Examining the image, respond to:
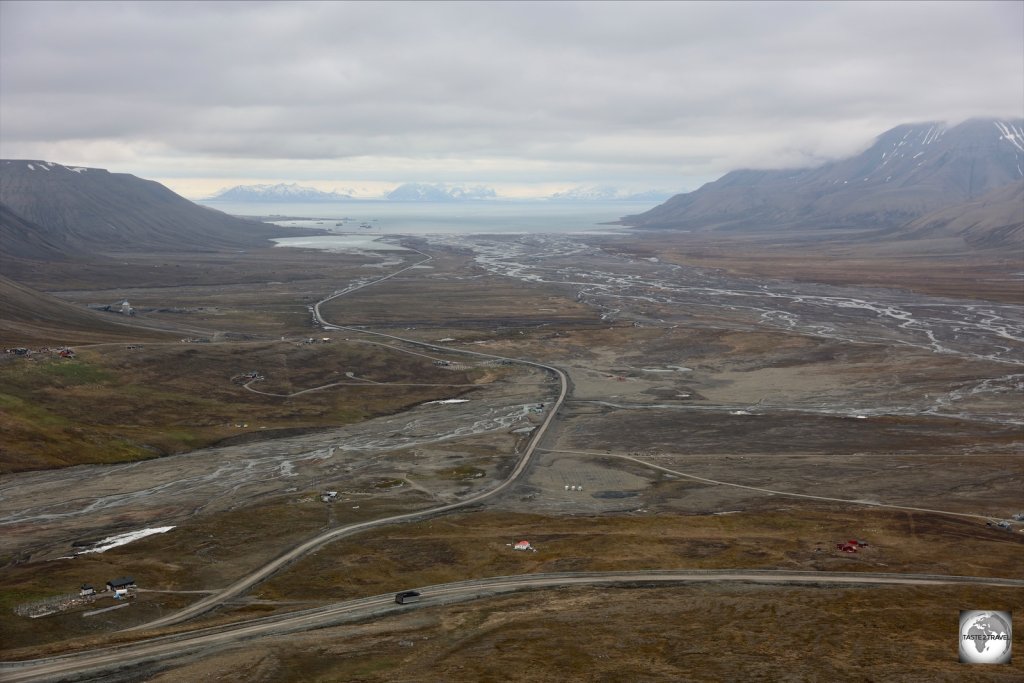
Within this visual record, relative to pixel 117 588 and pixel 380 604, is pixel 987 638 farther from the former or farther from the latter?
pixel 117 588

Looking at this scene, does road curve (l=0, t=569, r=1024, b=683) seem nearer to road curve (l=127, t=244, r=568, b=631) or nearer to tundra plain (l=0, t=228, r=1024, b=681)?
tundra plain (l=0, t=228, r=1024, b=681)

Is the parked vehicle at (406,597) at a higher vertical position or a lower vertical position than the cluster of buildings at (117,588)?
lower

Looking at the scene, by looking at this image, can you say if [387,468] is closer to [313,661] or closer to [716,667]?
[313,661]

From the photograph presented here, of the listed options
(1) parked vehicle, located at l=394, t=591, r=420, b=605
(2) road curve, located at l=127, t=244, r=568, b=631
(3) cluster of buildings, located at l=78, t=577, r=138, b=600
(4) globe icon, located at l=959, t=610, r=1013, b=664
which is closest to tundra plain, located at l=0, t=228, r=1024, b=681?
(3) cluster of buildings, located at l=78, t=577, r=138, b=600

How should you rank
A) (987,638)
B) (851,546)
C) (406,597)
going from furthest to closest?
(851,546) < (406,597) < (987,638)

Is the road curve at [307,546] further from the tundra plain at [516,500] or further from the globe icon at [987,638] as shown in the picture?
the globe icon at [987,638]

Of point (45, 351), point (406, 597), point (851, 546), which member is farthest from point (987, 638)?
point (45, 351)

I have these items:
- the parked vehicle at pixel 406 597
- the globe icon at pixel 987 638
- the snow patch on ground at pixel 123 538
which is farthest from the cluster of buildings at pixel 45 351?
the globe icon at pixel 987 638

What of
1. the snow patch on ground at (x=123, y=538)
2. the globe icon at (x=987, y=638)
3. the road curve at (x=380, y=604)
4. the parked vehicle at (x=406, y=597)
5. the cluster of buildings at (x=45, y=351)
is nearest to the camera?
the road curve at (x=380, y=604)
